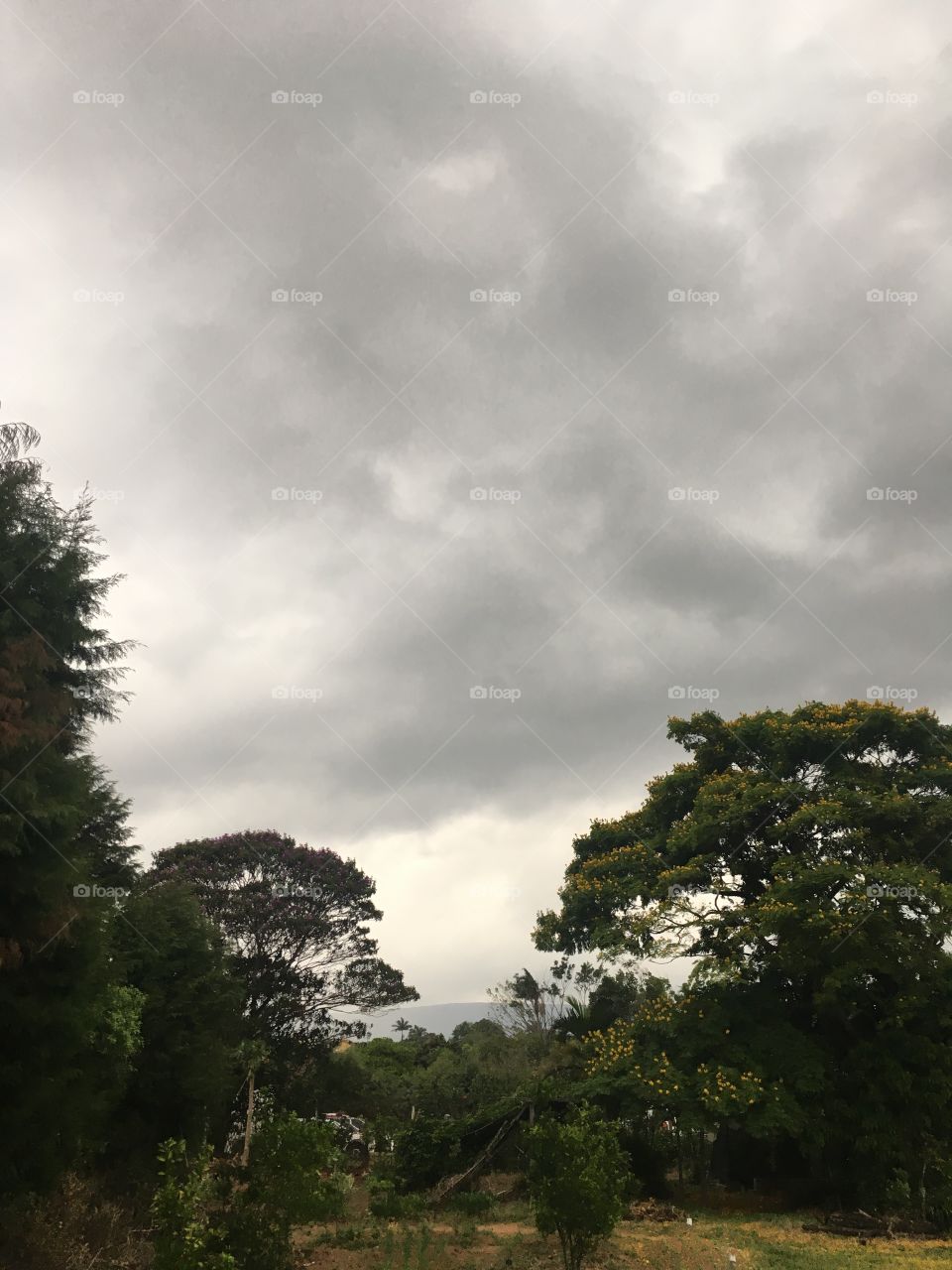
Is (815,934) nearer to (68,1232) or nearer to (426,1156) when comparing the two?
(426,1156)

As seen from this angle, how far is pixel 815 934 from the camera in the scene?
20891 millimetres

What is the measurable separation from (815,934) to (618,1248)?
873 centimetres

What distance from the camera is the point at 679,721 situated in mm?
27516

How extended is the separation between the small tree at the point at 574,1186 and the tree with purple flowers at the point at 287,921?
70.5ft

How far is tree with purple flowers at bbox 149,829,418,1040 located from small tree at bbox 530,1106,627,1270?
2148 centimetres

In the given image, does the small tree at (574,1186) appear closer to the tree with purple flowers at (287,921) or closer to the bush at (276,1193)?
the bush at (276,1193)

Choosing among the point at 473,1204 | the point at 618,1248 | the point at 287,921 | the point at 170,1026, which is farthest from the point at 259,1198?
the point at 287,921

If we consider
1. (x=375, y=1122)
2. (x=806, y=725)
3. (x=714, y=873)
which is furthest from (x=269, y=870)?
(x=806, y=725)

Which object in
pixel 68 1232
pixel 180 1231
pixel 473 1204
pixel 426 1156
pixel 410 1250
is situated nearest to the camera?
pixel 180 1231

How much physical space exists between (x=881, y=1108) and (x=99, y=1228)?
1790 centimetres

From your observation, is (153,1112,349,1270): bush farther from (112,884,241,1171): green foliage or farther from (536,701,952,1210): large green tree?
(536,701,952,1210): large green tree

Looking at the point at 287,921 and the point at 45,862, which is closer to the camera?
the point at 45,862

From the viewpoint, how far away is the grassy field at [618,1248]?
1398 centimetres

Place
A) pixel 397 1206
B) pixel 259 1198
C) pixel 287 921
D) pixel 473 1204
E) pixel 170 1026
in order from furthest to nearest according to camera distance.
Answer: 1. pixel 287 921
2. pixel 473 1204
3. pixel 397 1206
4. pixel 170 1026
5. pixel 259 1198
